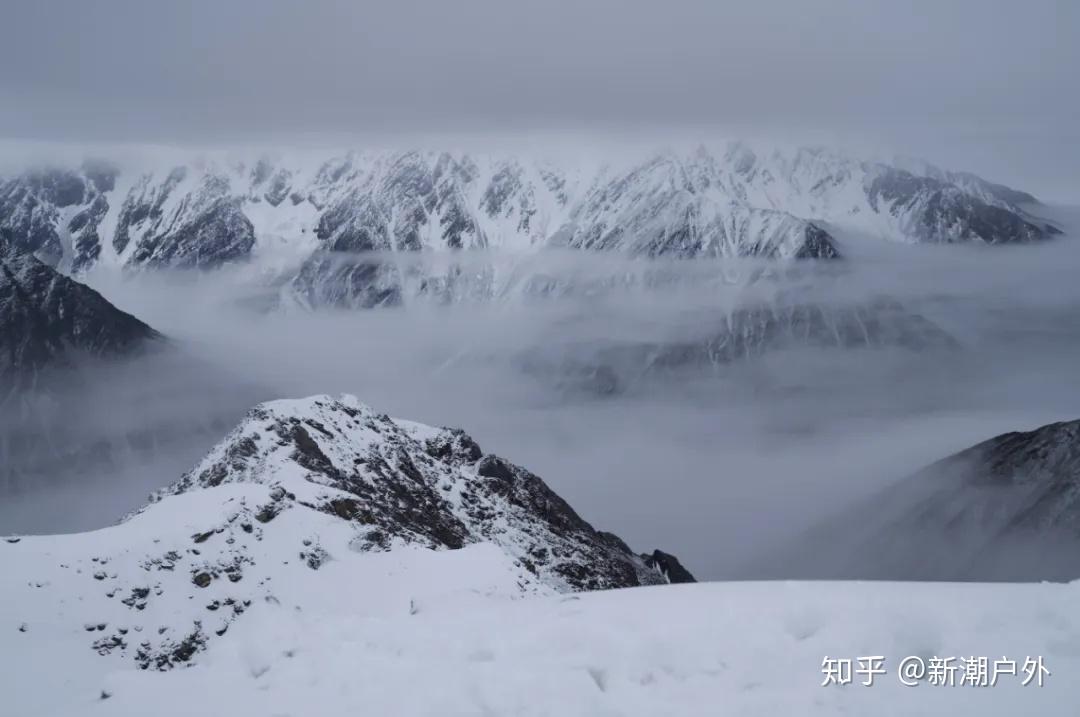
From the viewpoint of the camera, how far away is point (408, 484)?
63.6 metres

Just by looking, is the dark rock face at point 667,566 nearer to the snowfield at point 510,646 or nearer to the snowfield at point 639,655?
the snowfield at point 510,646

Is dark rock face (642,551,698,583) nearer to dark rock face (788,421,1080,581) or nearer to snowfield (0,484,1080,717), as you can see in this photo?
dark rock face (788,421,1080,581)

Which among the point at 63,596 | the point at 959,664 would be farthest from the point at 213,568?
the point at 959,664

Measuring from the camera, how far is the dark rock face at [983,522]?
12269 cm

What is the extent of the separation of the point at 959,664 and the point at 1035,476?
151418 millimetres

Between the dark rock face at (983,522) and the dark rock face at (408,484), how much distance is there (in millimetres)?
70819

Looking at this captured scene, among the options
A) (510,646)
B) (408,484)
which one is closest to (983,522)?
(408,484)

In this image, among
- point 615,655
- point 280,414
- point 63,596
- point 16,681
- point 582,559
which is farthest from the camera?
point 582,559

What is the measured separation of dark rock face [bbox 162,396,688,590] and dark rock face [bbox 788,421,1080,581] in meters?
70.8

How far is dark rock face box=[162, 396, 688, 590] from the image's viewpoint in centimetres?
4525

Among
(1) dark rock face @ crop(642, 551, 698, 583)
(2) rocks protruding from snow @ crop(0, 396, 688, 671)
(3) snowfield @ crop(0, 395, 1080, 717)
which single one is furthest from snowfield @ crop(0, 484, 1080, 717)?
(1) dark rock face @ crop(642, 551, 698, 583)

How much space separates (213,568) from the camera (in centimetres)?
2667

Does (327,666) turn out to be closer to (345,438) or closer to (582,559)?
(345,438)

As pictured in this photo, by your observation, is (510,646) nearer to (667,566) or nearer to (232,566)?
(232,566)
